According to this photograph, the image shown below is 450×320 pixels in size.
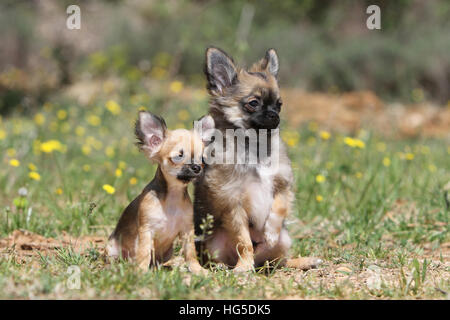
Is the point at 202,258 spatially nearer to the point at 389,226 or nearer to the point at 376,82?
the point at 389,226

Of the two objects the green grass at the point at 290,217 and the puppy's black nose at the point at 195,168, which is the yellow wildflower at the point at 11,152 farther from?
the puppy's black nose at the point at 195,168

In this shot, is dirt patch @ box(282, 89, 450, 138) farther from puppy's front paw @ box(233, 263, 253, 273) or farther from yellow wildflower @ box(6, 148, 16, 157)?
puppy's front paw @ box(233, 263, 253, 273)

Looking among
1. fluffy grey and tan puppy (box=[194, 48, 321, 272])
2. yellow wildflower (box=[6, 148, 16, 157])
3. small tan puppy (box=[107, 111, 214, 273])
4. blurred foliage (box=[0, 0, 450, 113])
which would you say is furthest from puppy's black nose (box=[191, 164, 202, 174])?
blurred foliage (box=[0, 0, 450, 113])

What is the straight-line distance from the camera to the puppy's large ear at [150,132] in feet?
11.4

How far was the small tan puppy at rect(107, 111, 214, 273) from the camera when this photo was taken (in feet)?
11.1

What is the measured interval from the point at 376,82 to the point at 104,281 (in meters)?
10.4

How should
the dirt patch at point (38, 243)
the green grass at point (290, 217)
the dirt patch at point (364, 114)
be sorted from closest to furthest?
the green grass at point (290, 217), the dirt patch at point (38, 243), the dirt patch at point (364, 114)

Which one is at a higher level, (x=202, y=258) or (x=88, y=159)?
(x=88, y=159)

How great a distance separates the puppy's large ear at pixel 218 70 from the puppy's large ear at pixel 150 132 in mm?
589

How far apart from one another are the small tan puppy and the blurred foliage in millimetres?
6694

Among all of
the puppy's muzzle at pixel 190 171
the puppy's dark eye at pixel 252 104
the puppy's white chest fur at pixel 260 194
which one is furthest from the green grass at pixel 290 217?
the puppy's dark eye at pixel 252 104
